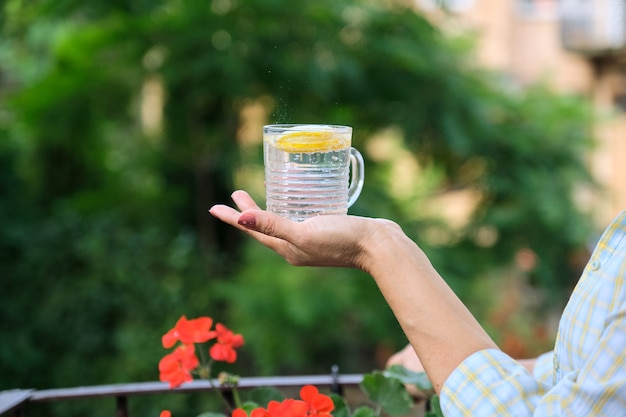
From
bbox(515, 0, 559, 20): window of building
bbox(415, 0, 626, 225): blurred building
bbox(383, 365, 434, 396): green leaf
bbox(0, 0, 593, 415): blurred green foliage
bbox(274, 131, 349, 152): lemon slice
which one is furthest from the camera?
bbox(515, 0, 559, 20): window of building

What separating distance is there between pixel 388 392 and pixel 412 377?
0.28 feet

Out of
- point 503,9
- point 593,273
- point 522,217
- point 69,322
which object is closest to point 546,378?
point 593,273

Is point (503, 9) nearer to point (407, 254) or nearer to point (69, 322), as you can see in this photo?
point (69, 322)

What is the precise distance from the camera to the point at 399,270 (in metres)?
0.90

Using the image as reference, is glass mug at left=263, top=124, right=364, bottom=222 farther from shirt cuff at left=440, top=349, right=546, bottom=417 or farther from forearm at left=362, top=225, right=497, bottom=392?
shirt cuff at left=440, top=349, right=546, bottom=417

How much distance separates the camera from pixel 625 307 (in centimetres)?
77

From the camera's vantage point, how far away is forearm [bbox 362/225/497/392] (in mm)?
867

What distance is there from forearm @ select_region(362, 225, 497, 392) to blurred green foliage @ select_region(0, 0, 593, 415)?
9.11ft

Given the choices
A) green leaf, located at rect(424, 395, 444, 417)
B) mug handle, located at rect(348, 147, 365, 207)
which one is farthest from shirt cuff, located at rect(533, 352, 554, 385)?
mug handle, located at rect(348, 147, 365, 207)

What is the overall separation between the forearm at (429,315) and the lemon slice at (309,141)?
0.68 feet

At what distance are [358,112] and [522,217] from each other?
1185 millimetres

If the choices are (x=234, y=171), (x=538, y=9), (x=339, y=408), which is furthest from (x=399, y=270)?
(x=538, y=9)

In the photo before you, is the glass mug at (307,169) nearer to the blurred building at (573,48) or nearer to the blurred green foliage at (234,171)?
the blurred green foliage at (234,171)

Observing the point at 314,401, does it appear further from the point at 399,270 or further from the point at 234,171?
the point at 234,171
